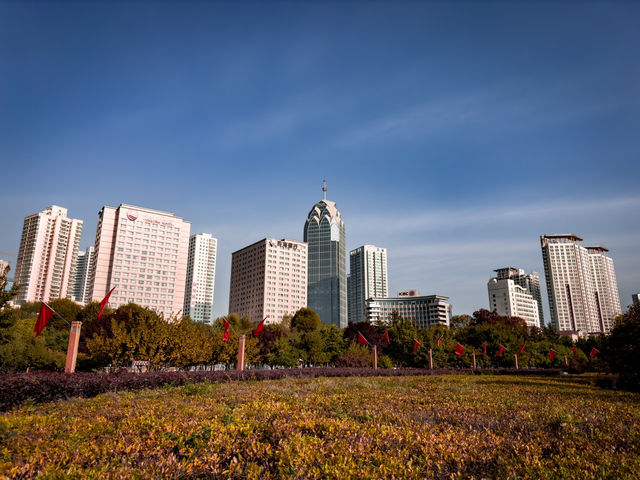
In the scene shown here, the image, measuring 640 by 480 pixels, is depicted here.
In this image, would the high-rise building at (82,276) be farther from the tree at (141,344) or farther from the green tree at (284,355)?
the tree at (141,344)

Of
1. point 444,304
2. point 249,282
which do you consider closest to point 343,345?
point 249,282

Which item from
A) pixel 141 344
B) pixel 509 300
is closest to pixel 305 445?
pixel 141 344

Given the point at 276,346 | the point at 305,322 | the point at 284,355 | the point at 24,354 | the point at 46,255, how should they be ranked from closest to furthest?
1. the point at 24,354
2. the point at 284,355
3. the point at 276,346
4. the point at 305,322
5. the point at 46,255

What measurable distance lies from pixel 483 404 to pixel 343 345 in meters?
40.5

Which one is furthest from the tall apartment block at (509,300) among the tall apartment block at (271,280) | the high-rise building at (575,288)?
the tall apartment block at (271,280)

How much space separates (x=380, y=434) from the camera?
567 cm

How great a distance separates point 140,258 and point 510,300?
13935 centimetres

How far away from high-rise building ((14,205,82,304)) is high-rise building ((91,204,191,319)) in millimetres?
20644

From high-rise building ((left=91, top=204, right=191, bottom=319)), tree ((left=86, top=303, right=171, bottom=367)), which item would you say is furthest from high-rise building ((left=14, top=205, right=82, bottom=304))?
tree ((left=86, top=303, right=171, bottom=367))

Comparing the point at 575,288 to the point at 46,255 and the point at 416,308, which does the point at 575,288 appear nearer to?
the point at 416,308

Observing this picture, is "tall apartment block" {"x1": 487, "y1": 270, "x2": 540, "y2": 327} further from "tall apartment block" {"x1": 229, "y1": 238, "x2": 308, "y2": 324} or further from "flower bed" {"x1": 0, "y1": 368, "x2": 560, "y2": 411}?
"flower bed" {"x1": 0, "y1": 368, "x2": 560, "y2": 411}

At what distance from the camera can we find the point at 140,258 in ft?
390

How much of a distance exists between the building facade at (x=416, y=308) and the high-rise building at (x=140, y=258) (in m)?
78.2

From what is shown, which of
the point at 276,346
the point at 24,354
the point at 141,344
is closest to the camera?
the point at 141,344
